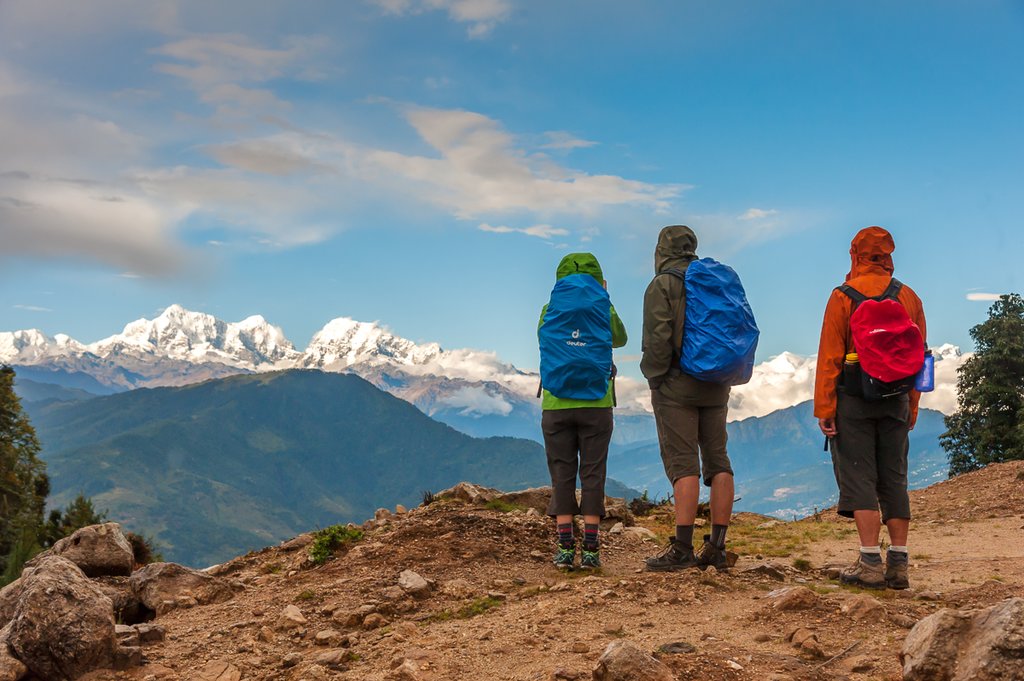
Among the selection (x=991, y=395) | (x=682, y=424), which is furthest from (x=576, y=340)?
(x=991, y=395)

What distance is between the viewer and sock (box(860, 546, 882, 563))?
7.65 metres

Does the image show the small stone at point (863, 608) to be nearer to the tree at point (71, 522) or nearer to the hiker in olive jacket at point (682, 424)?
the hiker in olive jacket at point (682, 424)

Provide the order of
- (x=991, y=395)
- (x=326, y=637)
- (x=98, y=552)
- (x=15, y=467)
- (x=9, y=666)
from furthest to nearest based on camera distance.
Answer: (x=15, y=467), (x=991, y=395), (x=98, y=552), (x=326, y=637), (x=9, y=666)

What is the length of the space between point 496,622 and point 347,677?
1.46m

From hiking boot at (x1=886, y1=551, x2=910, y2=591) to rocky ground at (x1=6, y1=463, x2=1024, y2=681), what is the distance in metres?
0.22

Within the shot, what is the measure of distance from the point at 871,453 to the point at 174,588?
7555mm

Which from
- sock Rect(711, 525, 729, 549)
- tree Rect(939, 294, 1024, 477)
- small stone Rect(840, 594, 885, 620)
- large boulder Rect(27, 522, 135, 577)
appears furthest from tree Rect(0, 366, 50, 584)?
tree Rect(939, 294, 1024, 477)

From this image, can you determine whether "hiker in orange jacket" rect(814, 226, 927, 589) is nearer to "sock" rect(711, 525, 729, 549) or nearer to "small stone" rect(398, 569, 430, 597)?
"sock" rect(711, 525, 729, 549)

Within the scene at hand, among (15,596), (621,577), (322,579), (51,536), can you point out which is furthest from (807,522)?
(51,536)

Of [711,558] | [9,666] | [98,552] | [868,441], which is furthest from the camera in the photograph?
[98,552]

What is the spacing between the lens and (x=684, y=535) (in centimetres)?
816

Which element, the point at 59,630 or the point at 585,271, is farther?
the point at 585,271

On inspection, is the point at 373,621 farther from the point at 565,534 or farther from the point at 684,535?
the point at 684,535

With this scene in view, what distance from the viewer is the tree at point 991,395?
1607 inches
